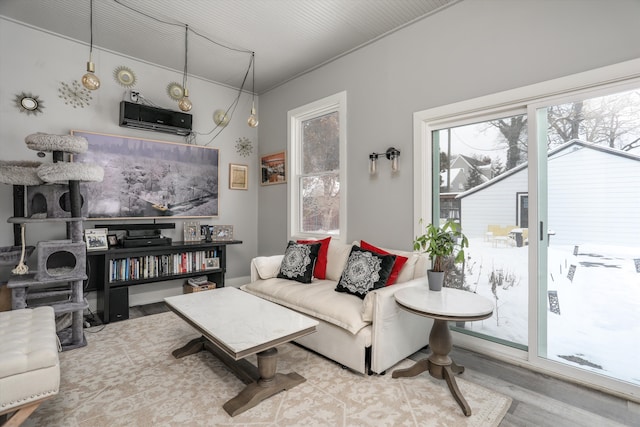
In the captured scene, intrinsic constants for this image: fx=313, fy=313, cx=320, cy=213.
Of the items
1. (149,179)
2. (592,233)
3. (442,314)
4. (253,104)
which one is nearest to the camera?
(442,314)

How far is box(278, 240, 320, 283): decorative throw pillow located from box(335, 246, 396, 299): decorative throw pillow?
440 millimetres

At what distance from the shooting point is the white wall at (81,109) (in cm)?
299

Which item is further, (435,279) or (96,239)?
(96,239)

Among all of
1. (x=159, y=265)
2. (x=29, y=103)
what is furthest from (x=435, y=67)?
(x=29, y=103)

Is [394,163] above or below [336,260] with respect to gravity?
above

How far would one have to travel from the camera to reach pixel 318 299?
8.13 ft

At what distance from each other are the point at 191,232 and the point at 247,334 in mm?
2536

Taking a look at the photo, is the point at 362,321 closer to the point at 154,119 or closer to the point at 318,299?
the point at 318,299

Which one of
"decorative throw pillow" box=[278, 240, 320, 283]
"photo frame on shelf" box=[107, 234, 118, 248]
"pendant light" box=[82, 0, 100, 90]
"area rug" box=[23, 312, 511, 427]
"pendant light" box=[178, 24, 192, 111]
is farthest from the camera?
"photo frame on shelf" box=[107, 234, 118, 248]

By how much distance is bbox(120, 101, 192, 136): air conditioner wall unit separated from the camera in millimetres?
3504

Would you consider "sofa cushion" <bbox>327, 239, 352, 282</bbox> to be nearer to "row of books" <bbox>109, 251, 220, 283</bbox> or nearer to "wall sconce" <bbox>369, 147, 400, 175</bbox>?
"wall sconce" <bbox>369, 147, 400, 175</bbox>

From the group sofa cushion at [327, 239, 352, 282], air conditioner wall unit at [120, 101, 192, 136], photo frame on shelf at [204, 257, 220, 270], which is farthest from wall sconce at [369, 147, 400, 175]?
air conditioner wall unit at [120, 101, 192, 136]

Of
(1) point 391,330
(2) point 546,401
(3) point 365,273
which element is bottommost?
(2) point 546,401

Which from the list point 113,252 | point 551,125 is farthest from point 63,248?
point 551,125
